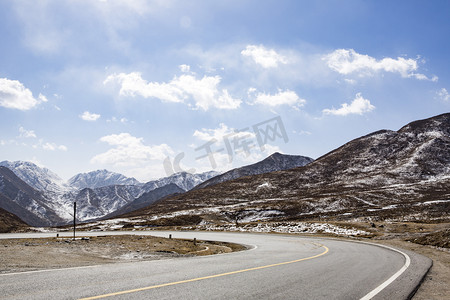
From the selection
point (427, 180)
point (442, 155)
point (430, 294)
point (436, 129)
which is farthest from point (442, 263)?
point (436, 129)

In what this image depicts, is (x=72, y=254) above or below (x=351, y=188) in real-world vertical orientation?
above

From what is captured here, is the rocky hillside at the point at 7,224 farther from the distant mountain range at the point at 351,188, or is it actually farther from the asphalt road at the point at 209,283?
the asphalt road at the point at 209,283

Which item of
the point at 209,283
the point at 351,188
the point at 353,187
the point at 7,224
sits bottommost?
the point at 351,188

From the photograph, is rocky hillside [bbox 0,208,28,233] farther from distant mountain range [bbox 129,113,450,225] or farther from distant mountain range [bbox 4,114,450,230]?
distant mountain range [bbox 129,113,450,225]

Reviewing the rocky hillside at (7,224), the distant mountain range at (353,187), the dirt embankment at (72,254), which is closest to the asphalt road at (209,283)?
the dirt embankment at (72,254)

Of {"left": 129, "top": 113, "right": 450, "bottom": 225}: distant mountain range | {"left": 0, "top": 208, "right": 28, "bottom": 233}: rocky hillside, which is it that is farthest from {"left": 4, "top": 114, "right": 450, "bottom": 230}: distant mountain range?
{"left": 0, "top": 208, "right": 28, "bottom": 233}: rocky hillside

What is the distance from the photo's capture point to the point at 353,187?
4444 inches

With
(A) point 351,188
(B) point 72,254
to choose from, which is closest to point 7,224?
(B) point 72,254

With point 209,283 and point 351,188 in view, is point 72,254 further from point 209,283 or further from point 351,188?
point 351,188

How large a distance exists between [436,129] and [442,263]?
19277 centimetres

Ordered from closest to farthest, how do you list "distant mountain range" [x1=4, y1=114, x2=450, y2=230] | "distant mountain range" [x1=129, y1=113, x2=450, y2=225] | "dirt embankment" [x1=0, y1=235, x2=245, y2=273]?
"dirt embankment" [x1=0, y1=235, x2=245, y2=273] < "distant mountain range" [x1=4, y1=114, x2=450, y2=230] < "distant mountain range" [x1=129, y1=113, x2=450, y2=225]

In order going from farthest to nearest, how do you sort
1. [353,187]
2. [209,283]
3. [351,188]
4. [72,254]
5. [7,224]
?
1. [353,187]
2. [351,188]
3. [7,224]
4. [72,254]
5. [209,283]

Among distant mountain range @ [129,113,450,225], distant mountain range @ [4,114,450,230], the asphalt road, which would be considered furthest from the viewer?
distant mountain range @ [129,113,450,225]

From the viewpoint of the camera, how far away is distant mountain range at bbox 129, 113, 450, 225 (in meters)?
79.8
